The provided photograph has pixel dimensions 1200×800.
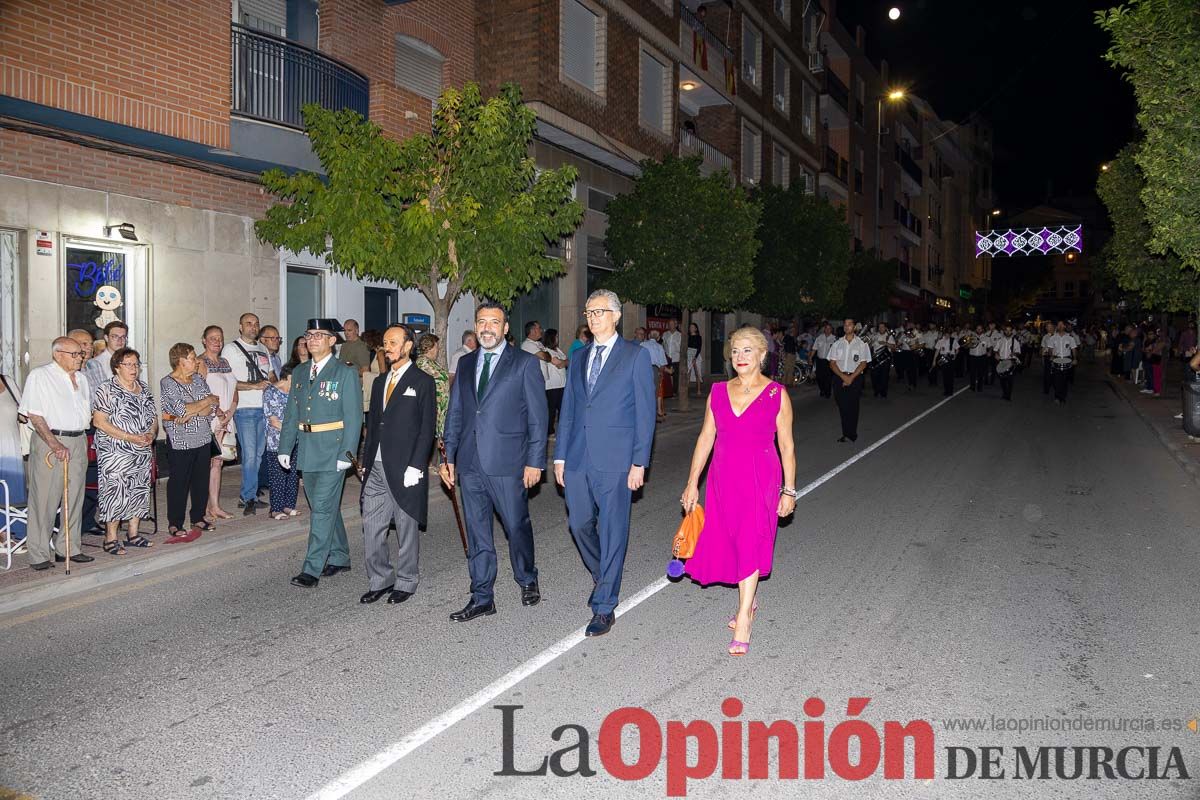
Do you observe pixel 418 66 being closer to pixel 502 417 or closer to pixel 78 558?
pixel 78 558

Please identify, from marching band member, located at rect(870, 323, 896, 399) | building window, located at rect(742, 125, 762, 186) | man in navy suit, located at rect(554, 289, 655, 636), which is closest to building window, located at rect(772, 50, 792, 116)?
building window, located at rect(742, 125, 762, 186)

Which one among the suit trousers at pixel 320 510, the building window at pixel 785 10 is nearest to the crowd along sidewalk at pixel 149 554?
the suit trousers at pixel 320 510

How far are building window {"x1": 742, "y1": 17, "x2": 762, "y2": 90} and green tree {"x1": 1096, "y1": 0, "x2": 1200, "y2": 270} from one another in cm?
1854

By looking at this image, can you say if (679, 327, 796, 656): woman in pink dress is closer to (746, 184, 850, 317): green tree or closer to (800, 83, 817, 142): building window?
(746, 184, 850, 317): green tree

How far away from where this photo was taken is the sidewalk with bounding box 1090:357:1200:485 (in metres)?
13.1

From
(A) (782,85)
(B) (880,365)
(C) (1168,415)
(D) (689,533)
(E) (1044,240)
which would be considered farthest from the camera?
(E) (1044,240)

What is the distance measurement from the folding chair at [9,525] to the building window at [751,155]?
86.3 feet

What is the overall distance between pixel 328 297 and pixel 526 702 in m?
12.1

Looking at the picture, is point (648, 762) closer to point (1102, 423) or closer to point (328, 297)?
point (328, 297)

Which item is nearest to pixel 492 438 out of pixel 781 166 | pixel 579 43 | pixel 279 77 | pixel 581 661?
pixel 581 661

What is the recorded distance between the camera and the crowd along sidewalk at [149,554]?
21.2 feet

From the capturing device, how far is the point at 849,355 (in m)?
14.5

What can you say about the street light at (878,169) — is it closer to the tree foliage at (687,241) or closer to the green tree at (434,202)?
the tree foliage at (687,241)

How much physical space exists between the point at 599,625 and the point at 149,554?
401 centimetres
